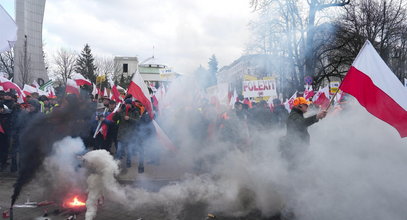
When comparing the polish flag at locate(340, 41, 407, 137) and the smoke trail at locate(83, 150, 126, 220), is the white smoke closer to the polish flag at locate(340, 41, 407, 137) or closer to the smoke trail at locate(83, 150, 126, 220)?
the smoke trail at locate(83, 150, 126, 220)

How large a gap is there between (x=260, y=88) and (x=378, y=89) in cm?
844

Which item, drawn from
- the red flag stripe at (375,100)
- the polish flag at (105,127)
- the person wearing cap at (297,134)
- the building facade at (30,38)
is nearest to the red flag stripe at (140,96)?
the polish flag at (105,127)

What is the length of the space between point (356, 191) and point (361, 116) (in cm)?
145

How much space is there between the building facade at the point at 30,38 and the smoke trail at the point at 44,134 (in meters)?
25.4

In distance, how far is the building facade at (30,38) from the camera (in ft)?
94.3

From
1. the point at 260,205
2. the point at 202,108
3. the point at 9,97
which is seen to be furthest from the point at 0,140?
the point at 260,205

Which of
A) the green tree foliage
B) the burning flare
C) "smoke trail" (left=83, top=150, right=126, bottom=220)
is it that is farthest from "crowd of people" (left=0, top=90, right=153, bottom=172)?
the green tree foliage

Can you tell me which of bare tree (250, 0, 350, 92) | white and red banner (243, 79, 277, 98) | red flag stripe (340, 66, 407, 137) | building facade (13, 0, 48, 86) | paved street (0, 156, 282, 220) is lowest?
paved street (0, 156, 282, 220)

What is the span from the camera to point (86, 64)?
52.7 meters

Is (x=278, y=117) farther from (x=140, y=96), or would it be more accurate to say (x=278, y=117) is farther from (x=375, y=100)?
(x=375, y=100)

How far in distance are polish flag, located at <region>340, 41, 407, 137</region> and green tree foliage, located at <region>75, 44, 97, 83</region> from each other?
46438mm

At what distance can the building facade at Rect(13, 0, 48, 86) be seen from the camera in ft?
94.3

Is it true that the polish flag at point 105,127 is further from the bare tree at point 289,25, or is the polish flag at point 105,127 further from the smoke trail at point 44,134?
the bare tree at point 289,25

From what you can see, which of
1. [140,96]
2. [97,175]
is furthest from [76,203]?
[140,96]
